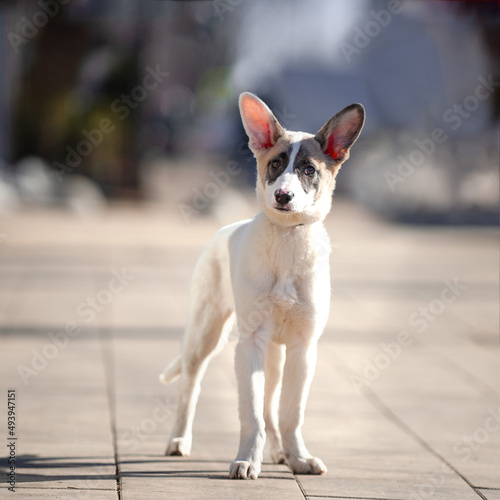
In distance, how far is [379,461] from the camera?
5.84 metres

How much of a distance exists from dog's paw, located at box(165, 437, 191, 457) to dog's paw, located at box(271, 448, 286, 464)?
1.85 ft

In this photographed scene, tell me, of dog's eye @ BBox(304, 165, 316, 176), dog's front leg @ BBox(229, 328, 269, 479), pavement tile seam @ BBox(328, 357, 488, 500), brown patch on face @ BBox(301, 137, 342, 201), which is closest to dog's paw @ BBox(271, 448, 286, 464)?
dog's front leg @ BBox(229, 328, 269, 479)

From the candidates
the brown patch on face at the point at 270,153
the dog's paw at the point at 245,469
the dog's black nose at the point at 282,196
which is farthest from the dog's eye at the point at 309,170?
the dog's paw at the point at 245,469

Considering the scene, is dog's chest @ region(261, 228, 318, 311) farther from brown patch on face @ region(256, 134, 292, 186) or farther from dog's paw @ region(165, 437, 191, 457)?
dog's paw @ region(165, 437, 191, 457)

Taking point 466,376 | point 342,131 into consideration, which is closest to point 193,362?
point 342,131

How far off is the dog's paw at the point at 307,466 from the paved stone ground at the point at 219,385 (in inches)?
2.4

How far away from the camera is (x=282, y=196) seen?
4902 millimetres

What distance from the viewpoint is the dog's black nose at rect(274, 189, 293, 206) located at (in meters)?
4.90

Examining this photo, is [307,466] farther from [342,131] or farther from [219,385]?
[219,385]

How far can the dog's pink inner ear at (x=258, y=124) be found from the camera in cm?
533

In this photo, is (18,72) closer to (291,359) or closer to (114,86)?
(114,86)

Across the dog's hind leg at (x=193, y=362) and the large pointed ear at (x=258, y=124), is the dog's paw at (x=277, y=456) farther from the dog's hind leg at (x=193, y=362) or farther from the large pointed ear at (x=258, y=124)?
the large pointed ear at (x=258, y=124)

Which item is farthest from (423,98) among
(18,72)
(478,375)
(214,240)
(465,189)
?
(214,240)

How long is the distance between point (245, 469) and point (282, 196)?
4.91 ft
